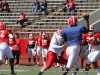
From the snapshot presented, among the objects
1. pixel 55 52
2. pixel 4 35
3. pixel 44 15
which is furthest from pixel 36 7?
pixel 55 52

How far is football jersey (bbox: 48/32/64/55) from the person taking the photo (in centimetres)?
1276

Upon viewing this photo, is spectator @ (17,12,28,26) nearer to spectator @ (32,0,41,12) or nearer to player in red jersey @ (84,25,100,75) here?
spectator @ (32,0,41,12)

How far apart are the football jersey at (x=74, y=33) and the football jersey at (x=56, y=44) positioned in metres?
0.72

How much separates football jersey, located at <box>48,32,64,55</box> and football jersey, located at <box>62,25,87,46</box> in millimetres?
716

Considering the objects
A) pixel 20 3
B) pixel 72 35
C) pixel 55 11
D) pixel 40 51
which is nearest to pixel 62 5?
pixel 55 11

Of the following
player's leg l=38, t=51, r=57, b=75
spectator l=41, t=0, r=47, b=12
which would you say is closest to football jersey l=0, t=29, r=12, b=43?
player's leg l=38, t=51, r=57, b=75

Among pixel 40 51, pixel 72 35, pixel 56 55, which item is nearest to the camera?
pixel 72 35

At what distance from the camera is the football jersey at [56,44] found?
12.8 metres

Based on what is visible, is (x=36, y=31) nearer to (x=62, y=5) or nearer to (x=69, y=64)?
(x=62, y=5)

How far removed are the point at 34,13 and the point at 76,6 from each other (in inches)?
105

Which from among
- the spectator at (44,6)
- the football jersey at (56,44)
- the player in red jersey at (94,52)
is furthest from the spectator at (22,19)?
the football jersey at (56,44)

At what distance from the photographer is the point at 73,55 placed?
11977 millimetres

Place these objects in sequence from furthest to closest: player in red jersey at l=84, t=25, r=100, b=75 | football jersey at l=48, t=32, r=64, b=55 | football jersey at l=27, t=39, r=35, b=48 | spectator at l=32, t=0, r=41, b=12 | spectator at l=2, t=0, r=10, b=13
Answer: spectator at l=2, t=0, r=10, b=13, spectator at l=32, t=0, r=41, b=12, football jersey at l=27, t=39, r=35, b=48, player in red jersey at l=84, t=25, r=100, b=75, football jersey at l=48, t=32, r=64, b=55

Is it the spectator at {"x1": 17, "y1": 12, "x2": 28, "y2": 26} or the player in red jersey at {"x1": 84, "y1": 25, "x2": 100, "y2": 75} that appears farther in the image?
the spectator at {"x1": 17, "y1": 12, "x2": 28, "y2": 26}
